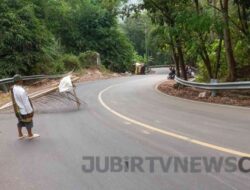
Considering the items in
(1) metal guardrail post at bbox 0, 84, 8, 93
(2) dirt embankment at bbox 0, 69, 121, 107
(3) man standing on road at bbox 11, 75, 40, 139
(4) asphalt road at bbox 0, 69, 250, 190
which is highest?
(3) man standing on road at bbox 11, 75, 40, 139

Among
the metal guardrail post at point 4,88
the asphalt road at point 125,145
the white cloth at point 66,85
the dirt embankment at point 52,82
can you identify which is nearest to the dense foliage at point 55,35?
the dirt embankment at point 52,82

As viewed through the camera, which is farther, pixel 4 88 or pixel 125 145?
pixel 4 88

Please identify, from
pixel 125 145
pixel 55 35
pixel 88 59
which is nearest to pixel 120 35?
pixel 55 35

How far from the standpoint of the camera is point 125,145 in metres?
9.66

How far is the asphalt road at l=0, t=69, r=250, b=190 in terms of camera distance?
6.94 m

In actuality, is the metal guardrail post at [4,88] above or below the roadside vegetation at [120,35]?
below

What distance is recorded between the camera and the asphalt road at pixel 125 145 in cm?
694

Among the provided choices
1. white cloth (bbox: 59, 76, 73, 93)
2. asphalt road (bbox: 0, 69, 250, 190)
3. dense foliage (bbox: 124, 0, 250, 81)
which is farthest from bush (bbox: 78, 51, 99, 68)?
asphalt road (bbox: 0, 69, 250, 190)

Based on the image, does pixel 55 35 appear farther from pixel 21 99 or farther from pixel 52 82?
pixel 21 99

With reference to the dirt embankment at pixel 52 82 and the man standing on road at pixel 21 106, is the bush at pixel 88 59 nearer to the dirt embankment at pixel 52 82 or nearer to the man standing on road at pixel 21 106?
the dirt embankment at pixel 52 82

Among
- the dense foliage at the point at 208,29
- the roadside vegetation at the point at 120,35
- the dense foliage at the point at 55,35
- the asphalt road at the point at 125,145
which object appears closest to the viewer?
the asphalt road at the point at 125,145

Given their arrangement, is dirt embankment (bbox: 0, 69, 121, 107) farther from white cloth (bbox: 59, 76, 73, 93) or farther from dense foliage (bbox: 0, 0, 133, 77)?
white cloth (bbox: 59, 76, 73, 93)

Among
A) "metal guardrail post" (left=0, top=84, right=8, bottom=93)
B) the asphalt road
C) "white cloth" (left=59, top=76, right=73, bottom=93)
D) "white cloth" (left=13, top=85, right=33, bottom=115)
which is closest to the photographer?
the asphalt road

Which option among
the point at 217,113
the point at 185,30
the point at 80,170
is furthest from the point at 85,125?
the point at 185,30
